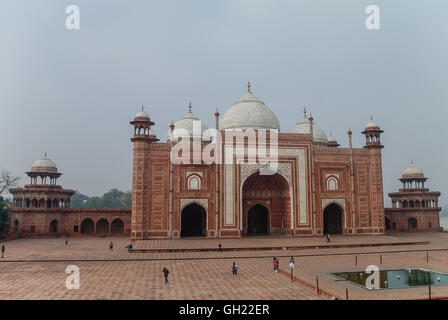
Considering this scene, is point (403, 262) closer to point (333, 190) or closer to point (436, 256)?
point (436, 256)

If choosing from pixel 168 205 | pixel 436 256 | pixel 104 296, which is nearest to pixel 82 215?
pixel 168 205

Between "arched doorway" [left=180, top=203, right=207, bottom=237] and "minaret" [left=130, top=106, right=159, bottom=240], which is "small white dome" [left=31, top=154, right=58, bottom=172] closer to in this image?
"minaret" [left=130, top=106, right=159, bottom=240]

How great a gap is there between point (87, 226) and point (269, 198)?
14632 mm

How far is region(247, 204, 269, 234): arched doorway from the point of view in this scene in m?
27.4

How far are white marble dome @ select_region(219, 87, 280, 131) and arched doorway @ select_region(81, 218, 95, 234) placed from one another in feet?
42.2

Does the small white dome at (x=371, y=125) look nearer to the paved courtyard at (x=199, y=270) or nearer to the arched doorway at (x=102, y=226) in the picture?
the paved courtyard at (x=199, y=270)

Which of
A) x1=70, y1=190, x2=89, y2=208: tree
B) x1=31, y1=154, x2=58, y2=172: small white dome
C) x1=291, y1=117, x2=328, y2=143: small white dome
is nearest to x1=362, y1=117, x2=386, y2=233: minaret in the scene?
x1=291, y1=117, x2=328, y2=143: small white dome

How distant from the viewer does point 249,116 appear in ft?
89.0

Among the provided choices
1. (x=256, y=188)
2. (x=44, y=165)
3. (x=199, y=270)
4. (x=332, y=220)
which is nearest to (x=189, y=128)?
(x=256, y=188)

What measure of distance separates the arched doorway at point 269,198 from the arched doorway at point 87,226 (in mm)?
12252

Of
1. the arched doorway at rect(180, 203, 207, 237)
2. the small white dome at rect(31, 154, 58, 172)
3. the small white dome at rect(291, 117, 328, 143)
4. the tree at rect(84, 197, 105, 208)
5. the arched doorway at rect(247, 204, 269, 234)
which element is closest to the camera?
the arched doorway at rect(180, 203, 207, 237)

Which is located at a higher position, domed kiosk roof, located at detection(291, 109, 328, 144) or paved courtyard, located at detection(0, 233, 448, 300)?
domed kiosk roof, located at detection(291, 109, 328, 144)

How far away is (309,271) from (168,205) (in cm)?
1221
